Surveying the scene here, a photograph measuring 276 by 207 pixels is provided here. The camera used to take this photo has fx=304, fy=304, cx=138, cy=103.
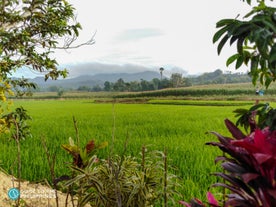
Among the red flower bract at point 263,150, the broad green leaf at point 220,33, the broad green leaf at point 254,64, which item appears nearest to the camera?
the red flower bract at point 263,150

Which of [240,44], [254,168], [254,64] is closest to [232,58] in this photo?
[254,64]

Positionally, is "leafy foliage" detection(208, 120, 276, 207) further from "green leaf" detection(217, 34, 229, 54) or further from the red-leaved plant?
"green leaf" detection(217, 34, 229, 54)

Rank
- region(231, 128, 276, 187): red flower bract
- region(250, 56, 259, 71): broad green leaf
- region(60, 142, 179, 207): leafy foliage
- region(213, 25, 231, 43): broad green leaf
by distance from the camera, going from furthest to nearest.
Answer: region(60, 142, 179, 207): leafy foliage → region(250, 56, 259, 71): broad green leaf → region(213, 25, 231, 43): broad green leaf → region(231, 128, 276, 187): red flower bract

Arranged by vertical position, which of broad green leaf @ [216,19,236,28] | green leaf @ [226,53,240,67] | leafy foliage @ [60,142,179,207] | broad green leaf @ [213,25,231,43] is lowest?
leafy foliage @ [60,142,179,207]

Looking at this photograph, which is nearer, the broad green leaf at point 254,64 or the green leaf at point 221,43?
the green leaf at point 221,43

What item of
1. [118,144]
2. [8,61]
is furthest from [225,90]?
[8,61]

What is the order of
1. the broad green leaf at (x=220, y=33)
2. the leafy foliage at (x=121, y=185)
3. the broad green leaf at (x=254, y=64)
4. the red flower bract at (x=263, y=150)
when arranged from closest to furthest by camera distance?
the red flower bract at (x=263, y=150) → the broad green leaf at (x=220, y=33) → the broad green leaf at (x=254, y=64) → the leafy foliage at (x=121, y=185)

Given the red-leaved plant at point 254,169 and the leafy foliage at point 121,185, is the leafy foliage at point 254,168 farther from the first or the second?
the leafy foliage at point 121,185

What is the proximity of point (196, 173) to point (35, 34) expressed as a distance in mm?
2028

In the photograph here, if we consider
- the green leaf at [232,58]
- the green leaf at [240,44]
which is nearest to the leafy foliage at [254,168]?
the green leaf at [240,44]

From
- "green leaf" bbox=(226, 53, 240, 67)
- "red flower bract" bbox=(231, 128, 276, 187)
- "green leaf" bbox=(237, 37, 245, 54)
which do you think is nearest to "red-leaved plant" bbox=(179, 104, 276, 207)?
"red flower bract" bbox=(231, 128, 276, 187)

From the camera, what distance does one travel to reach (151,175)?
144 centimetres

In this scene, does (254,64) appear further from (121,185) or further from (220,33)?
(121,185)

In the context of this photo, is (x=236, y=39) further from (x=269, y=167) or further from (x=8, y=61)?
(x=8, y=61)
